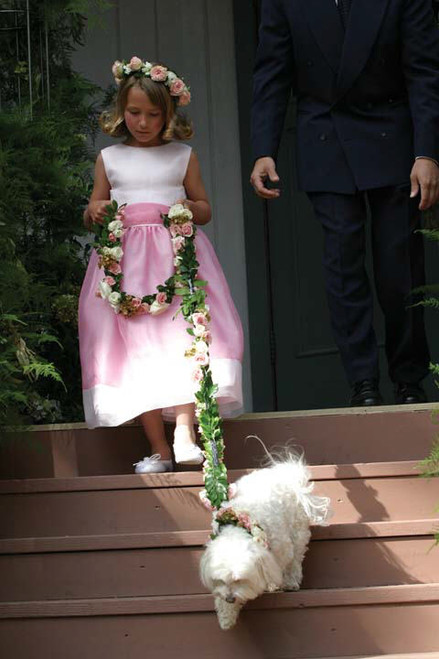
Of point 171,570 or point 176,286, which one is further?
point 176,286

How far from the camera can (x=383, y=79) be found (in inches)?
203

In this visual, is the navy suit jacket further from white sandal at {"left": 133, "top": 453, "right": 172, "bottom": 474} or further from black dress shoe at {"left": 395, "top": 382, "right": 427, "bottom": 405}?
white sandal at {"left": 133, "top": 453, "right": 172, "bottom": 474}

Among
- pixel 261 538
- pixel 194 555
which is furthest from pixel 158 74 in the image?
pixel 261 538

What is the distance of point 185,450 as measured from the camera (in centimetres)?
450

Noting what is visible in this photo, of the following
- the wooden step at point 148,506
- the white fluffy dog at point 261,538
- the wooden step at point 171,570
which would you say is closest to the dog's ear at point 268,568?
the white fluffy dog at point 261,538

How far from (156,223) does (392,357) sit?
42.5 inches

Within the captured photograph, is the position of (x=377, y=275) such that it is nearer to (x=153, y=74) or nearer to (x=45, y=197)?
(x=153, y=74)

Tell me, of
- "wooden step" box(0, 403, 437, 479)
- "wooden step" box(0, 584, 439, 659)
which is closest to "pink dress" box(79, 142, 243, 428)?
"wooden step" box(0, 403, 437, 479)

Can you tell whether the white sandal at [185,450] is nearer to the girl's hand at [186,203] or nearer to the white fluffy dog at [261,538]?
the white fluffy dog at [261,538]

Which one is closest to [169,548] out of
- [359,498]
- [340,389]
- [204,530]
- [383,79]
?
[204,530]

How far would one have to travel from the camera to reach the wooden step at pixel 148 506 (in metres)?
4.38

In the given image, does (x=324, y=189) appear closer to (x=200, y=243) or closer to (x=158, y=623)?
(x=200, y=243)

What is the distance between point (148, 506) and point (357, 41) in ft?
6.54

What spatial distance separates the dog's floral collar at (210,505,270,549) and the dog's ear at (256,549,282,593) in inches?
1.9
